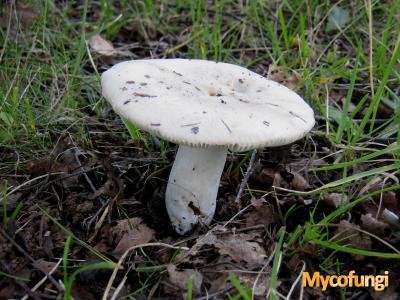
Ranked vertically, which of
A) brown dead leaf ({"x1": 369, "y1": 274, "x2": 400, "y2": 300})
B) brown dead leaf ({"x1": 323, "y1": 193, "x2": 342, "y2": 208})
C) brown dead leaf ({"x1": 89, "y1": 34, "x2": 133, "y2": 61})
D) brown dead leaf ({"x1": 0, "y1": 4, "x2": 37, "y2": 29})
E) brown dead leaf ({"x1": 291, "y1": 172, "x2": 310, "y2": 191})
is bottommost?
brown dead leaf ({"x1": 369, "y1": 274, "x2": 400, "y2": 300})

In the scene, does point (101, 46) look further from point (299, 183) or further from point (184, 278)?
point (184, 278)

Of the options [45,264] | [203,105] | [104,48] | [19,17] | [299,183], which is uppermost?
[203,105]

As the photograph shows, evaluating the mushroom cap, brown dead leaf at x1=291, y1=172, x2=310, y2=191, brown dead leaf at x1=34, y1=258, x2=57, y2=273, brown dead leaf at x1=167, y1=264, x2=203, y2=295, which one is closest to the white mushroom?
the mushroom cap

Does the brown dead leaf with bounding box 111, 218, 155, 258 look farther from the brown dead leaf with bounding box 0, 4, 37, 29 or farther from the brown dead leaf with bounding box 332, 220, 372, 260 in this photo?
the brown dead leaf with bounding box 0, 4, 37, 29

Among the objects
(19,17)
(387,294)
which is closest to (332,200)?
(387,294)

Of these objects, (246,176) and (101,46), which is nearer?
(246,176)

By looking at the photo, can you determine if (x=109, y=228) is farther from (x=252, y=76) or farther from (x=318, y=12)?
(x=318, y=12)

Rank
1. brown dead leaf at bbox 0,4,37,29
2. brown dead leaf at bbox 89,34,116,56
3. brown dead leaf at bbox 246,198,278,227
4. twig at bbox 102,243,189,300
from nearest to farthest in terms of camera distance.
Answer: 1. twig at bbox 102,243,189,300
2. brown dead leaf at bbox 246,198,278,227
3. brown dead leaf at bbox 0,4,37,29
4. brown dead leaf at bbox 89,34,116,56
